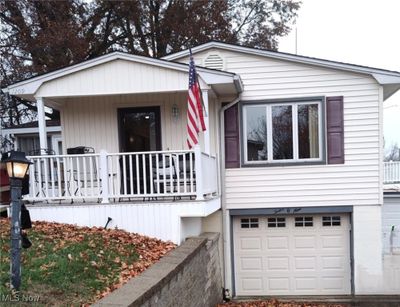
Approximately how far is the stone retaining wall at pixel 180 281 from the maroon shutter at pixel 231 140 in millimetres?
1664

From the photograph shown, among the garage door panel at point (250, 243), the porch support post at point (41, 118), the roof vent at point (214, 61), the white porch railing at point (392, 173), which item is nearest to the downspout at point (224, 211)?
the garage door panel at point (250, 243)

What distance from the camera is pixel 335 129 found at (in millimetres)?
8711

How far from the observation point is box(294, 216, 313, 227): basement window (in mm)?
9156

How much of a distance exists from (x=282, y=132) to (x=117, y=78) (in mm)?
3713

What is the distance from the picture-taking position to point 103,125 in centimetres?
905

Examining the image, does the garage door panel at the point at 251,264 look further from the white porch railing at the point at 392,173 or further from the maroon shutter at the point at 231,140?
the white porch railing at the point at 392,173

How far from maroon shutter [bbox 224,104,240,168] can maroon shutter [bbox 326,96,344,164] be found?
1.96 metres

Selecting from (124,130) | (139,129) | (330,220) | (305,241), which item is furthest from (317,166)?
(124,130)

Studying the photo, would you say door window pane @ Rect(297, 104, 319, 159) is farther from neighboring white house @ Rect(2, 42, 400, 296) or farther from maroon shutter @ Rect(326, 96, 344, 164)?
maroon shutter @ Rect(326, 96, 344, 164)

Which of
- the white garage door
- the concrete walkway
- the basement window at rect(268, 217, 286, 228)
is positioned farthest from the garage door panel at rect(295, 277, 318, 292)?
the basement window at rect(268, 217, 286, 228)

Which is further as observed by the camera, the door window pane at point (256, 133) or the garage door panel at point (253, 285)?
the garage door panel at point (253, 285)

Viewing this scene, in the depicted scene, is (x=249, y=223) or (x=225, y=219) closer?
(x=225, y=219)

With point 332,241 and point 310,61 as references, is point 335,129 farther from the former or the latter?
point 332,241

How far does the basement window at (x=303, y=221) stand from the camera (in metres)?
9.16
